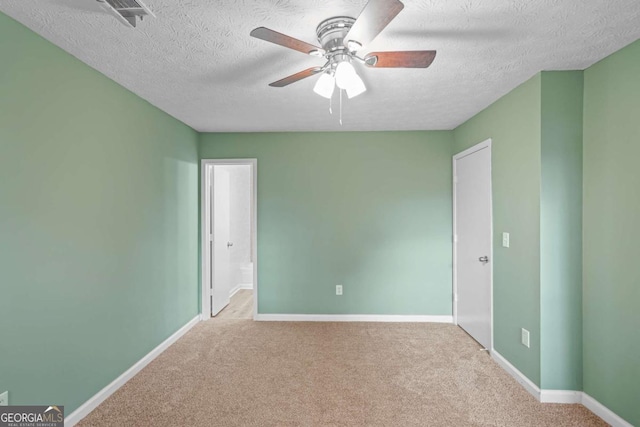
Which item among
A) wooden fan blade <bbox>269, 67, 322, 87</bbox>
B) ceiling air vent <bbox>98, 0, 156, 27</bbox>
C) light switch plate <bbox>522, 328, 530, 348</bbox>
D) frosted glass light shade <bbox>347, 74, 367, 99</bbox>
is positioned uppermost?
ceiling air vent <bbox>98, 0, 156, 27</bbox>

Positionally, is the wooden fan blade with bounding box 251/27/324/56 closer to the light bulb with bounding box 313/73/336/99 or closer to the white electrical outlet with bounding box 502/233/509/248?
the light bulb with bounding box 313/73/336/99

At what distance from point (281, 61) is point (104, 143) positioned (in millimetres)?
1423

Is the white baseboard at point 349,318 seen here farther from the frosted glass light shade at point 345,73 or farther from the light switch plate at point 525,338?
the frosted glass light shade at point 345,73

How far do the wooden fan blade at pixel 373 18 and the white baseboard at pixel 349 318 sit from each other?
325 cm

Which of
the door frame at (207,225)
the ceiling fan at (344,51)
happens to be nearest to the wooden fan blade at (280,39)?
the ceiling fan at (344,51)

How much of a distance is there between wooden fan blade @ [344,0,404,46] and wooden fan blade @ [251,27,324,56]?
0.21 m

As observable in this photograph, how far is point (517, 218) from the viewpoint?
102 inches

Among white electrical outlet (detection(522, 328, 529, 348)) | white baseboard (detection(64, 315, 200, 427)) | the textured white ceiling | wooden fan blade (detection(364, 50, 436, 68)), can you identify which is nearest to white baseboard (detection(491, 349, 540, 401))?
white electrical outlet (detection(522, 328, 529, 348))

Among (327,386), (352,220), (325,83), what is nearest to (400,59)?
(325,83)

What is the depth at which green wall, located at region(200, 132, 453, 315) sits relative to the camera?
397 cm

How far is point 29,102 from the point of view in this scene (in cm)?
174

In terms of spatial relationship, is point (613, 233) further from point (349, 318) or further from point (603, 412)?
point (349, 318)

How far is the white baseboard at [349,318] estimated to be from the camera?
3.96 m

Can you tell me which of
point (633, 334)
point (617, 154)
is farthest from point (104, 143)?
point (633, 334)
